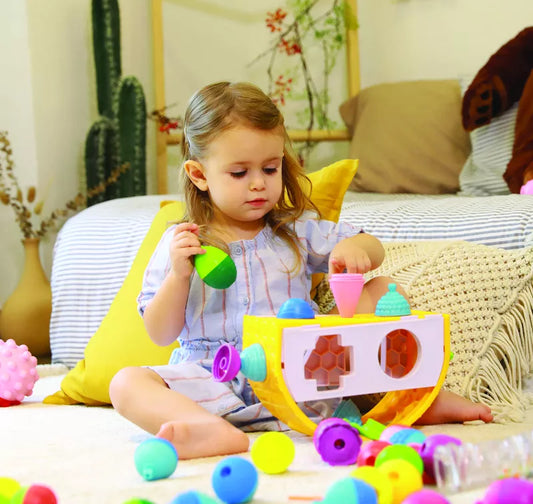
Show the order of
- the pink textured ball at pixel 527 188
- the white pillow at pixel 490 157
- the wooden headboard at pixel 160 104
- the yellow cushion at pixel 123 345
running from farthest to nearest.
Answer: the wooden headboard at pixel 160 104 < the white pillow at pixel 490 157 < the pink textured ball at pixel 527 188 < the yellow cushion at pixel 123 345

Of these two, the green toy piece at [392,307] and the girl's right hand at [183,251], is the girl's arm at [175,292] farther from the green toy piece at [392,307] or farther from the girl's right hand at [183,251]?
the green toy piece at [392,307]

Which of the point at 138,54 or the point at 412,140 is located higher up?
the point at 138,54

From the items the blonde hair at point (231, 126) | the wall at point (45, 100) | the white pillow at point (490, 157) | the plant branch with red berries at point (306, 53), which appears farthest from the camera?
the plant branch with red berries at point (306, 53)

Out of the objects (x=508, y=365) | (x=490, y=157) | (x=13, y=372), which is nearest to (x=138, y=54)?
(x=490, y=157)

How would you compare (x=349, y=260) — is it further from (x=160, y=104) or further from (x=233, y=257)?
(x=160, y=104)

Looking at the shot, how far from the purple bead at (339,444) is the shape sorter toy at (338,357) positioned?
88 millimetres

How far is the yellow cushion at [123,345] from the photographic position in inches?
51.8

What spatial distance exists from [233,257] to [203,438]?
0.31m

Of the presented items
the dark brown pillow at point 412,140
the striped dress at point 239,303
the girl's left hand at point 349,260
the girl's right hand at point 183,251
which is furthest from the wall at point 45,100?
the girl's left hand at point 349,260

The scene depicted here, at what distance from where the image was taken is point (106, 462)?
93 centimetres

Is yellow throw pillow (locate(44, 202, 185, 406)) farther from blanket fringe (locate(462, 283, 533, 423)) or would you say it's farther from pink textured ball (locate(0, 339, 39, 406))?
blanket fringe (locate(462, 283, 533, 423))

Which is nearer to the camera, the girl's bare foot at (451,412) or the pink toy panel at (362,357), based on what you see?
the pink toy panel at (362,357)

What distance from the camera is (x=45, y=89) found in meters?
2.19

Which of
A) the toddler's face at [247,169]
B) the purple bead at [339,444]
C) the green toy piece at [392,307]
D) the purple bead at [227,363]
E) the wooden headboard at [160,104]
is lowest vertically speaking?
the purple bead at [339,444]
